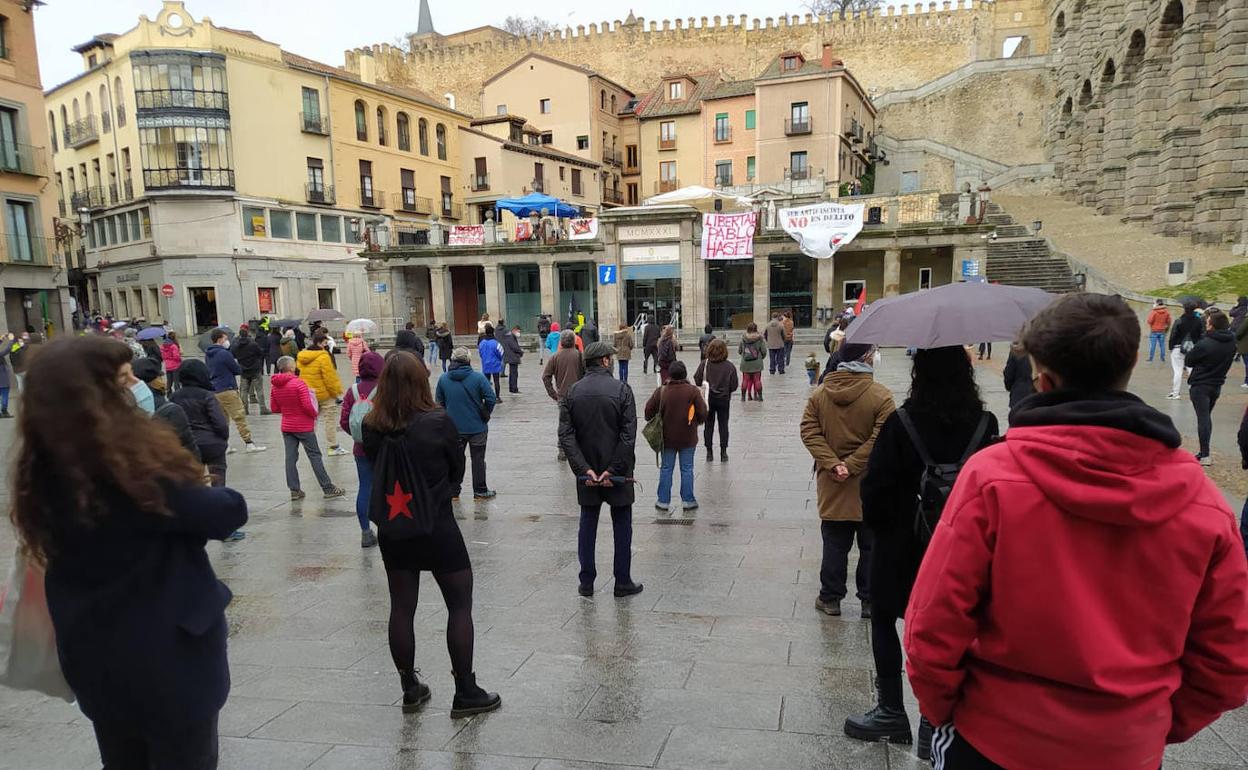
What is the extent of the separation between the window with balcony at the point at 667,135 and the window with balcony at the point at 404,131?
56.2ft

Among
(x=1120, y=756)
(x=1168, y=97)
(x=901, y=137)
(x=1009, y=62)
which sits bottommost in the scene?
(x=1120, y=756)

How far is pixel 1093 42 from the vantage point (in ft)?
135

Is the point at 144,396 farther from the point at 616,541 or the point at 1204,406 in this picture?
the point at 1204,406

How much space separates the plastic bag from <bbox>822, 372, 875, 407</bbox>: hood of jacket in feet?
12.6


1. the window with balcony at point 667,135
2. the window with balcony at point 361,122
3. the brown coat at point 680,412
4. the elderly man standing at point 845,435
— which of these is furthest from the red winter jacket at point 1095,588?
the window with balcony at point 667,135

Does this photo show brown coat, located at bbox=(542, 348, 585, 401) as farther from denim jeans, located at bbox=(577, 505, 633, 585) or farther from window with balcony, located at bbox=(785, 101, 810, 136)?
window with balcony, located at bbox=(785, 101, 810, 136)

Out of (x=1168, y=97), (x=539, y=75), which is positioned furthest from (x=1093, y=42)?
(x=539, y=75)

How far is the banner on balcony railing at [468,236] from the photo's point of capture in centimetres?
3089

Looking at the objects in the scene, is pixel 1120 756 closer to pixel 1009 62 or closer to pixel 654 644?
pixel 654 644

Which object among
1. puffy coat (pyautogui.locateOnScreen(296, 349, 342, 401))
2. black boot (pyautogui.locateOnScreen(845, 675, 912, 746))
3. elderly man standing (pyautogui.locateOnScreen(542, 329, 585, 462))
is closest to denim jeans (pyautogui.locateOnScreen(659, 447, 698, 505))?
elderly man standing (pyautogui.locateOnScreen(542, 329, 585, 462))

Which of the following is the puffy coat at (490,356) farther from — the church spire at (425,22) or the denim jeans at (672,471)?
the church spire at (425,22)

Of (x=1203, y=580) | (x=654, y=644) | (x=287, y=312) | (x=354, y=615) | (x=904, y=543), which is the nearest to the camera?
(x=1203, y=580)

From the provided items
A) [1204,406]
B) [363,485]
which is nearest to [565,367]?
[363,485]

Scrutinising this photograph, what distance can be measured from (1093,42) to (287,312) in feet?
155
